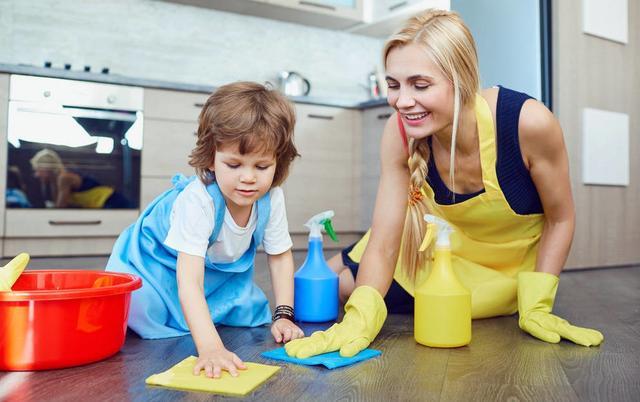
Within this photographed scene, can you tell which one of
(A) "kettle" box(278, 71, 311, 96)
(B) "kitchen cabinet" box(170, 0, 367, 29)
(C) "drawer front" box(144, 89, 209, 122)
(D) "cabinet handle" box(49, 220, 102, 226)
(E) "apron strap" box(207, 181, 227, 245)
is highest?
(B) "kitchen cabinet" box(170, 0, 367, 29)

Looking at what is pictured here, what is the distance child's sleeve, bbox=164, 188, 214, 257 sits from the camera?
3.56 ft

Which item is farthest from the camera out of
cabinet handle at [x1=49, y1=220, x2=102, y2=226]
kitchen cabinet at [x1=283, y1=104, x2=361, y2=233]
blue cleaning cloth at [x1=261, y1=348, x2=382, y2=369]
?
kitchen cabinet at [x1=283, y1=104, x2=361, y2=233]

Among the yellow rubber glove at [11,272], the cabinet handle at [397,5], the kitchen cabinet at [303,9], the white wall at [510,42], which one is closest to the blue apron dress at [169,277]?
the yellow rubber glove at [11,272]

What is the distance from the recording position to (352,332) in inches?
43.6

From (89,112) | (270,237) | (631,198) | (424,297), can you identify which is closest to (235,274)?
(270,237)

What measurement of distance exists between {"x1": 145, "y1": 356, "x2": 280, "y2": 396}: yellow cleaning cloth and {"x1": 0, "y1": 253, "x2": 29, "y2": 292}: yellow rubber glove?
1.10 feet

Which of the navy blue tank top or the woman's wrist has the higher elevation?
the navy blue tank top

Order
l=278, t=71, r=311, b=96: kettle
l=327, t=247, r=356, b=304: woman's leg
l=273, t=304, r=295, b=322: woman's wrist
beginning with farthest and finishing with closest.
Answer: l=278, t=71, r=311, b=96: kettle < l=327, t=247, r=356, b=304: woman's leg < l=273, t=304, r=295, b=322: woman's wrist

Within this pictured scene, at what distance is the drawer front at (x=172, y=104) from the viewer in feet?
9.60

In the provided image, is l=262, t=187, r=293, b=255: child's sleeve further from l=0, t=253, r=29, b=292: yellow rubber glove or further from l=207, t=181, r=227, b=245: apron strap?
l=0, t=253, r=29, b=292: yellow rubber glove

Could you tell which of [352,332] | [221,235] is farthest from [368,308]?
[221,235]

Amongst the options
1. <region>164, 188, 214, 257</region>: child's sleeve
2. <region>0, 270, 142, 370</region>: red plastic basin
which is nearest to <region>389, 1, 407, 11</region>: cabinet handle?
<region>164, 188, 214, 257</region>: child's sleeve

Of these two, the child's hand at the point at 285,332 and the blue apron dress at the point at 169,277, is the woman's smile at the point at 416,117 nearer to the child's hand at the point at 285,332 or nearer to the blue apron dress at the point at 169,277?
the blue apron dress at the point at 169,277

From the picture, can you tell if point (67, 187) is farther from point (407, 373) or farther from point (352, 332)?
point (407, 373)
